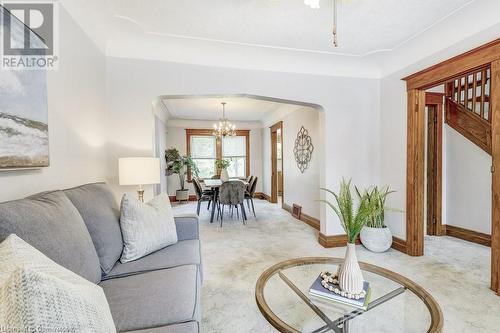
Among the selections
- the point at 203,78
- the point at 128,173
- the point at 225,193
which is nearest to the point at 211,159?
the point at 225,193

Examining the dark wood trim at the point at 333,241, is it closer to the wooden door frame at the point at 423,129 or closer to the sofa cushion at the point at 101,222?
the wooden door frame at the point at 423,129

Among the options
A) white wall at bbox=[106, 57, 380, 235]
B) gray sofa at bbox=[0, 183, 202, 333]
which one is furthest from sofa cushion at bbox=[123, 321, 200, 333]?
white wall at bbox=[106, 57, 380, 235]

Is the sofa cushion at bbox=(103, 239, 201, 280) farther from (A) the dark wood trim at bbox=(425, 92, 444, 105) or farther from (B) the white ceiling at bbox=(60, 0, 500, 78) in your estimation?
(A) the dark wood trim at bbox=(425, 92, 444, 105)

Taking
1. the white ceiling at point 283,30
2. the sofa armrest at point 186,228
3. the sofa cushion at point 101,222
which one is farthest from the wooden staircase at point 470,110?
the sofa cushion at point 101,222

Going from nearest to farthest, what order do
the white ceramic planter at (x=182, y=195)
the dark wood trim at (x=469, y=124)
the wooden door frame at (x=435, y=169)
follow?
the dark wood trim at (x=469, y=124)
the wooden door frame at (x=435, y=169)
the white ceramic planter at (x=182, y=195)

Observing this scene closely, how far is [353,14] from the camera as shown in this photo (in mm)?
2230

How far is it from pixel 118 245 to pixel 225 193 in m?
2.80

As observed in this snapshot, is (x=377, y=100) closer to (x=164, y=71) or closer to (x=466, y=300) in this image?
(x=466, y=300)

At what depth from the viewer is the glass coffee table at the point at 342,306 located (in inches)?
47.9

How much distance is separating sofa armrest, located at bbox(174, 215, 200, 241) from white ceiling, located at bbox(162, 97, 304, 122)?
2.87 metres

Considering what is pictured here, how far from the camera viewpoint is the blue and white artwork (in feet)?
3.89

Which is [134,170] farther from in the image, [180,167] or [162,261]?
[180,167]

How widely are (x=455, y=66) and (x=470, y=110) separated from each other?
4.28 ft

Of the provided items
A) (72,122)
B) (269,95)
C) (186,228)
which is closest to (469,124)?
(269,95)
